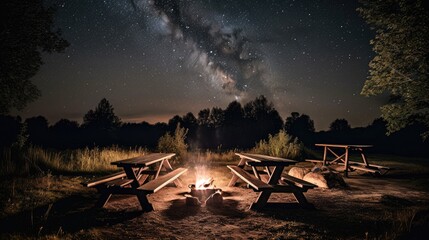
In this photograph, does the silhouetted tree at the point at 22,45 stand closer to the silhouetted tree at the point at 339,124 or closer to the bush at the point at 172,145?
the bush at the point at 172,145

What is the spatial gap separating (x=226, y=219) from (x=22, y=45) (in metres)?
12.3

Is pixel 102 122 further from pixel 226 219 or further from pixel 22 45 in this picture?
pixel 226 219

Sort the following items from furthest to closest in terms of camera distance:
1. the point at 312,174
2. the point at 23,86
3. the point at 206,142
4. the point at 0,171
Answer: the point at 206,142 → the point at 23,86 → the point at 312,174 → the point at 0,171

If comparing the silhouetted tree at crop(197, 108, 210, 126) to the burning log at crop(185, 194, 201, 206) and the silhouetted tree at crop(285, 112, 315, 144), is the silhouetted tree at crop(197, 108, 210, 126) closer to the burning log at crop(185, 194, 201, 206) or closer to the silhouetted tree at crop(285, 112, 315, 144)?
the silhouetted tree at crop(285, 112, 315, 144)

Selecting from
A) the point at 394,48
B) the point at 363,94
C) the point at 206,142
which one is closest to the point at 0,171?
the point at 363,94

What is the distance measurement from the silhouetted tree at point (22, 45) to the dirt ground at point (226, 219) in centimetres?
829

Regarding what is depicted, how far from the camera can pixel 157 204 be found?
5.14m

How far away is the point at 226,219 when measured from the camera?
422 centimetres

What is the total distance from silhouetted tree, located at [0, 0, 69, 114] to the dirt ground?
8.29 meters

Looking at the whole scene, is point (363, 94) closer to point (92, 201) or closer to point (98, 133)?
point (92, 201)

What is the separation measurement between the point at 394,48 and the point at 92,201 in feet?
33.3

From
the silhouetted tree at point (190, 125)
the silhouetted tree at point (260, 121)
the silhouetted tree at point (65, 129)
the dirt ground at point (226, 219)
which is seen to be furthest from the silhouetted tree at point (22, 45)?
the silhouetted tree at point (65, 129)

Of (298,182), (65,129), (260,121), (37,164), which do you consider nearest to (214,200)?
(298,182)

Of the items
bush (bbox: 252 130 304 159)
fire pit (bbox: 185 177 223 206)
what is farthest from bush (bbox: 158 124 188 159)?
fire pit (bbox: 185 177 223 206)
